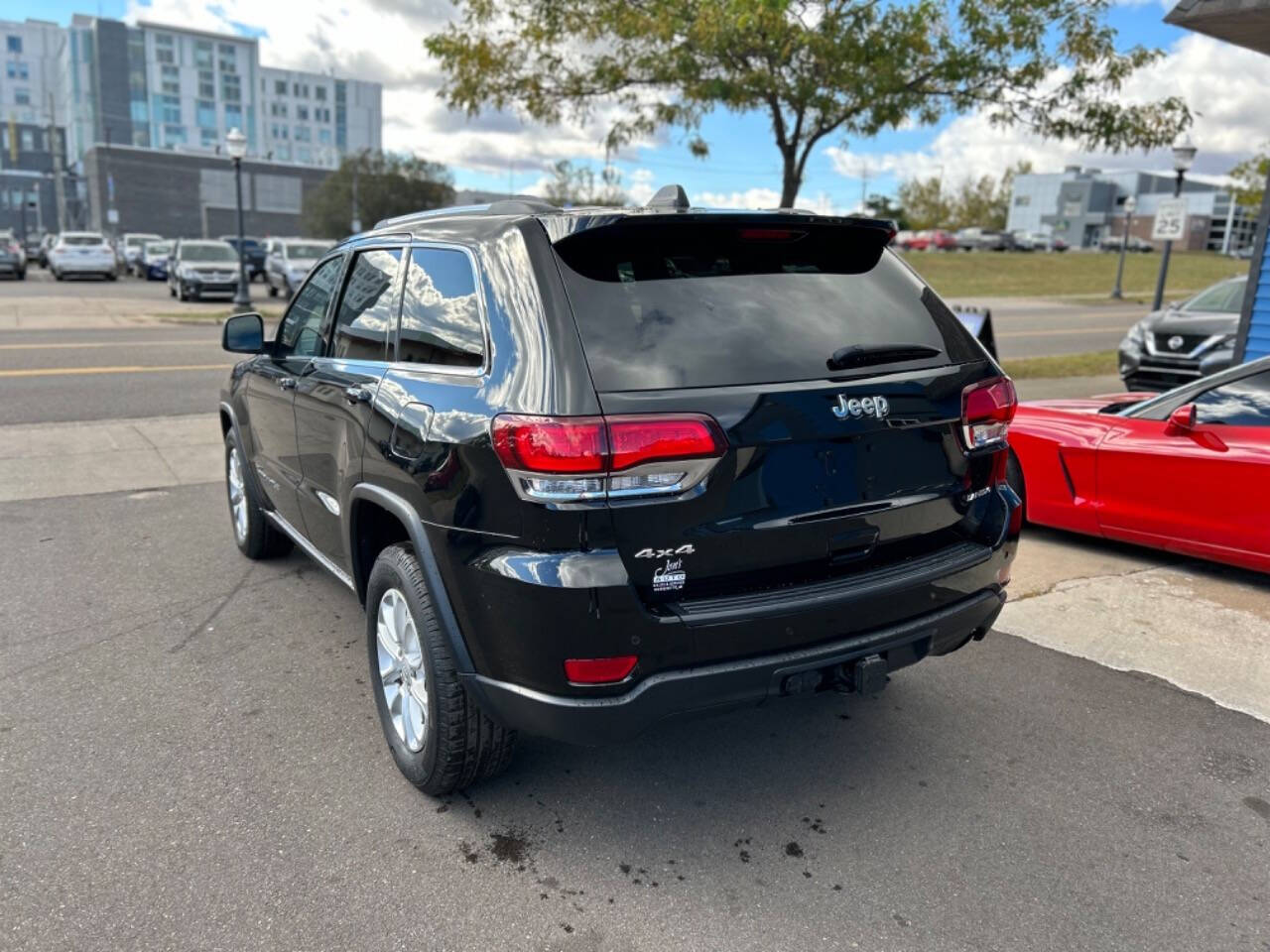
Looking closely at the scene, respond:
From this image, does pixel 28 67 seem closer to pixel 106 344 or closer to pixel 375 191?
pixel 375 191

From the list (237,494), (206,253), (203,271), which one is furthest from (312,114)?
(237,494)

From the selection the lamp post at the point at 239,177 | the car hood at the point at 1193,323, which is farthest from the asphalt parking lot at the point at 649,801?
the lamp post at the point at 239,177

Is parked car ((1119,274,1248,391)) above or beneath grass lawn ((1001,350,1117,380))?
above

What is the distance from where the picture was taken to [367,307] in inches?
146

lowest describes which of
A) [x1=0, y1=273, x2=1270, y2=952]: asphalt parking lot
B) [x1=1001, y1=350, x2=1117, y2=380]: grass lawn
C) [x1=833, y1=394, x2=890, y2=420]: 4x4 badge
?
[x1=0, y1=273, x2=1270, y2=952]: asphalt parking lot

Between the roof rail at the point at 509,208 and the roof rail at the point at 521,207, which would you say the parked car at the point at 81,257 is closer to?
the roof rail at the point at 509,208

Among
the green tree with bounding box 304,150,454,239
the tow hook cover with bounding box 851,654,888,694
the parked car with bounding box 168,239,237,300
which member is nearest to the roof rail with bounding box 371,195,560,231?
the tow hook cover with bounding box 851,654,888,694

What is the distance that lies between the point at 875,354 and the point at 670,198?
0.87m

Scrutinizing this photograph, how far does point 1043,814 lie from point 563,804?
1529 mm

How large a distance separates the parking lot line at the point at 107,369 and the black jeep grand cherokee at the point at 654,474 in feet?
35.0

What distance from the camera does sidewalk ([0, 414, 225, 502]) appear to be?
23.2 ft

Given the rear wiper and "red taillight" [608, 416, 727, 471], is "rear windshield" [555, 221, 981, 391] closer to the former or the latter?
the rear wiper

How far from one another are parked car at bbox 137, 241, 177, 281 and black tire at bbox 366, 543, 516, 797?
36.7 meters

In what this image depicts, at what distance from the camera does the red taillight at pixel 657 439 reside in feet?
8.13
